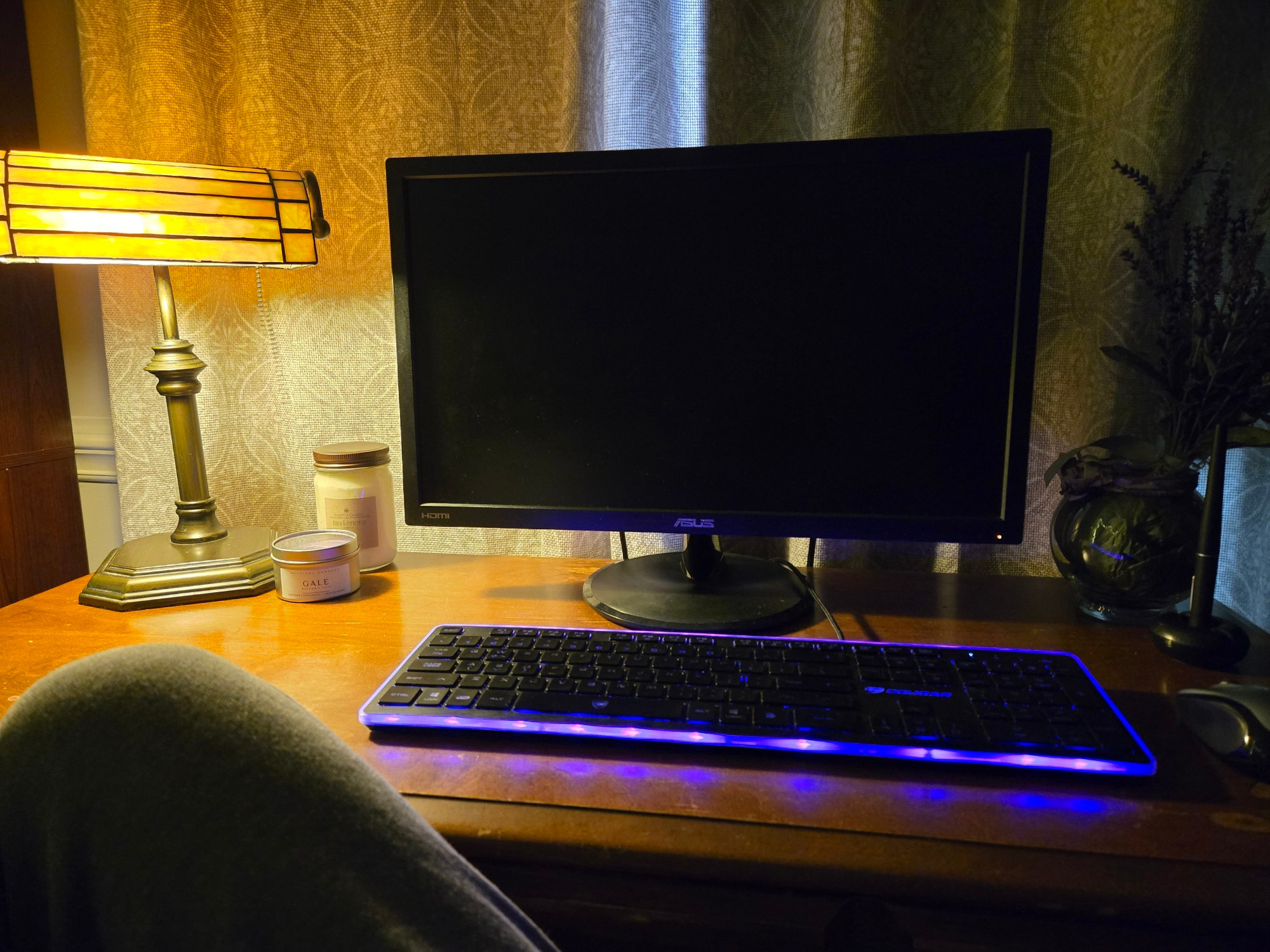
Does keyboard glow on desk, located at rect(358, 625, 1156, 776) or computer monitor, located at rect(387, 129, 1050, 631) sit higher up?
computer monitor, located at rect(387, 129, 1050, 631)

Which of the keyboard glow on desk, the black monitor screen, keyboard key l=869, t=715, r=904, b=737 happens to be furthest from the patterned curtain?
keyboard key l=869, t=715, r=904, b=737

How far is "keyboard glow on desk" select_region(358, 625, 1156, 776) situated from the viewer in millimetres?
517

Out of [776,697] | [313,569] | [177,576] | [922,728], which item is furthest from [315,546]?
[922,728]

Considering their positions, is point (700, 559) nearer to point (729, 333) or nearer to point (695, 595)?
point (695, 595)

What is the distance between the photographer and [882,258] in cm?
→ 74

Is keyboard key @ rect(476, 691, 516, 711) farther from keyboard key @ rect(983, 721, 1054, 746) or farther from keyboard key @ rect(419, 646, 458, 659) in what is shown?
keyboard key @ rect(983, 721, 1054, 746)

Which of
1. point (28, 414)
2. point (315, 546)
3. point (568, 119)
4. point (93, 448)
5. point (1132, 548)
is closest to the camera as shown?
point (1132, 548)

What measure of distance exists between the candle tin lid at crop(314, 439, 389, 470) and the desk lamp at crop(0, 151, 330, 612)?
13 cm

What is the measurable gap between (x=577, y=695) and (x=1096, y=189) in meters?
0.82

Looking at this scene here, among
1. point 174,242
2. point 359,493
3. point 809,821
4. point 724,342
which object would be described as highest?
point 174,242

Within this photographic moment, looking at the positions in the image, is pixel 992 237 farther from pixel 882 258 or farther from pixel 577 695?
pixel 577 695

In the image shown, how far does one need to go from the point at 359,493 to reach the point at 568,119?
21.1 inches

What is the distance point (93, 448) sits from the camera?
53.7 inches

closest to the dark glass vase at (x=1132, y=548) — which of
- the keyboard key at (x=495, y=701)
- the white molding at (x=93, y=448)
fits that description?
the keyboard key at (x=495, y=701)
